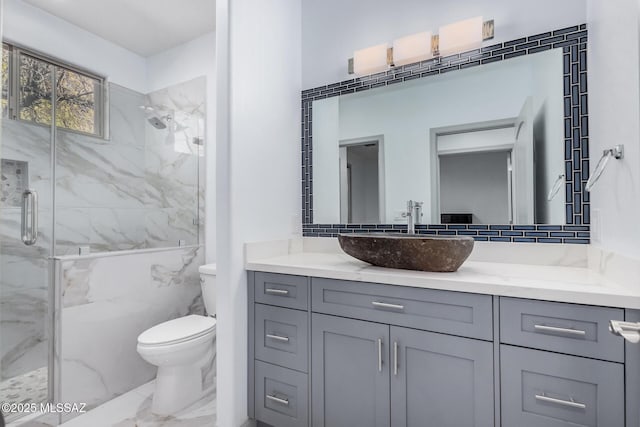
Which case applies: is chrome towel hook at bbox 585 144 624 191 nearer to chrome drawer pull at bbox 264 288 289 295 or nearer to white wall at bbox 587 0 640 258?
white wall at bbox 587 0 640 258

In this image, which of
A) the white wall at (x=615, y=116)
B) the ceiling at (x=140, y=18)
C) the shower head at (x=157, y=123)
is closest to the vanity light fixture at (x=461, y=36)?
the white wall at (x=615, y=116)

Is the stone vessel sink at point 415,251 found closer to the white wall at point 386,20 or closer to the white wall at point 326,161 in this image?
the white wall at point 326,161

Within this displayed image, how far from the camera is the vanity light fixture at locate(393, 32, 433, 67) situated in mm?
1675

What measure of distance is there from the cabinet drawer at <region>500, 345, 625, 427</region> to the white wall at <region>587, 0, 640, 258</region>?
37cm

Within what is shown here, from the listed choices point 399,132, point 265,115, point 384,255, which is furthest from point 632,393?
point 265,115

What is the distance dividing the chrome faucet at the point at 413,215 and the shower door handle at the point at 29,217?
2382 millimetres

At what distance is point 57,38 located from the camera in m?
2.43

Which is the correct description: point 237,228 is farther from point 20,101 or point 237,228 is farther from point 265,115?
point 20,101

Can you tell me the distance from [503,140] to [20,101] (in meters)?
2.92

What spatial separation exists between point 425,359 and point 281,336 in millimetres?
659

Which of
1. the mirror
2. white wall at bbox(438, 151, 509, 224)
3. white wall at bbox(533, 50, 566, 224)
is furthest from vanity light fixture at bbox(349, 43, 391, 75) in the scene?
white wall at bbox(533, 50, 566, 224)

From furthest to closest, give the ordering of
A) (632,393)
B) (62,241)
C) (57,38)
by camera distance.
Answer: (57,38) → (62,241) → (632,393)

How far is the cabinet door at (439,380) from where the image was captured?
1091 mm

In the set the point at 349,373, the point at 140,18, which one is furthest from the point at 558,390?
the point at 140,18
